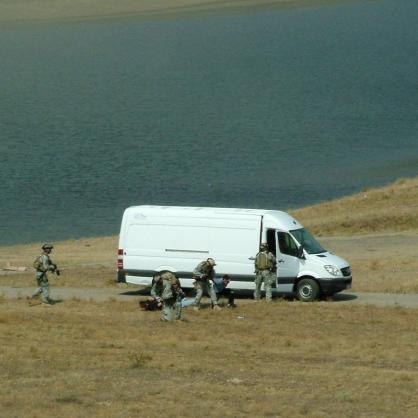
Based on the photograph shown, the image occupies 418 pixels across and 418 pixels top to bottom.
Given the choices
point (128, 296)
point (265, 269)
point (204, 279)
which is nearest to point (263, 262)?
point (265, 269)

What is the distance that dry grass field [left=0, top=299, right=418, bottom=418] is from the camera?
14.7 m

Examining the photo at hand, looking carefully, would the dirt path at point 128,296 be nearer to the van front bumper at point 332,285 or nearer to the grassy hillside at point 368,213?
the van front bumper at point 332,285

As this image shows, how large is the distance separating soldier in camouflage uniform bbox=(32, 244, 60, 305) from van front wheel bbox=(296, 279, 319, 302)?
6295mm

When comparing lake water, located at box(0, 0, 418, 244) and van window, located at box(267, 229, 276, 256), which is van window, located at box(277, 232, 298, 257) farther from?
lake water, located at box(0, 0, 418, 244)

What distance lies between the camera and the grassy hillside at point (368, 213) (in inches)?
1585

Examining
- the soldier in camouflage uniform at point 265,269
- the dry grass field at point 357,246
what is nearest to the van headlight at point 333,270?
the soldier in camouflage uniform at point 265,269

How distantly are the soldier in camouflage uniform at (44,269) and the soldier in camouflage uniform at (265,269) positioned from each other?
490 cm

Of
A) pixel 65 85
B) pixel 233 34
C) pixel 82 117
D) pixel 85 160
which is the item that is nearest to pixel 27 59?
pixel 65 85

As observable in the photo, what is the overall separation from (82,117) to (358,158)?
2589 centimetres

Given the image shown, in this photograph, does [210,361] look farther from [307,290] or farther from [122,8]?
[122,8]

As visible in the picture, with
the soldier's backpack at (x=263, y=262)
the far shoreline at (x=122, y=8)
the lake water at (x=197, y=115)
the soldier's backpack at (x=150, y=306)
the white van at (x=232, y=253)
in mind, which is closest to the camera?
the soldier's backpack at (x=150, y=306)

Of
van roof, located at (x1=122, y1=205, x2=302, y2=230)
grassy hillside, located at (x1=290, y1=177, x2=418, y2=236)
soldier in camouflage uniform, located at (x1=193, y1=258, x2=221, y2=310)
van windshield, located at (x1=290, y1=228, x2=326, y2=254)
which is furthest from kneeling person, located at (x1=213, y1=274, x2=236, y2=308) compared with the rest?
grassy hillside, located at (x1=290, y1=177, x2=418, y2=236)

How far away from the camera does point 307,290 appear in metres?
27.1

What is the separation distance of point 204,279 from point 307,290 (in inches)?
137
